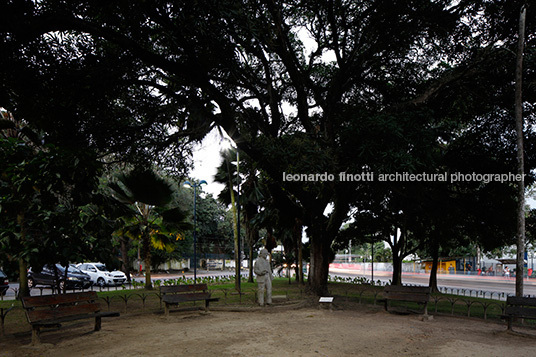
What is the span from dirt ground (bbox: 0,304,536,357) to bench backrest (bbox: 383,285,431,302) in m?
0.49

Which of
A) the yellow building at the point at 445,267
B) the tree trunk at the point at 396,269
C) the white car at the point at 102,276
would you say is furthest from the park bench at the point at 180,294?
the yellow building at the point at 445,267

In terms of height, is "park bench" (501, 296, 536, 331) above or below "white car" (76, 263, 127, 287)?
above

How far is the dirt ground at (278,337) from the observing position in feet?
20.6

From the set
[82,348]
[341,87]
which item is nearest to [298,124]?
[341,87]

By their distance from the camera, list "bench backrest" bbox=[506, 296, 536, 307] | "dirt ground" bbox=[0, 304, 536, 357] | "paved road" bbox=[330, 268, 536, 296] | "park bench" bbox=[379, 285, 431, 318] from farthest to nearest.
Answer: "paved road" bbox=[330, 268, 536, 296] < "park bench" bbox=[379, 285, 431, 318] < "bench backrest" bbox=[506, 296, 536, 307] < "dirt ground" bbox=[0, 304, 536, 357]

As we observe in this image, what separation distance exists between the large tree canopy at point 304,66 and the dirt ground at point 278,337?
142 inches

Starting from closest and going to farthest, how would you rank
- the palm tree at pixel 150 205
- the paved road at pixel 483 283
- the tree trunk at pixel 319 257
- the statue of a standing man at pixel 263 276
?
the statue of a standing man at pixel 263 276 → the tree trunk at pixel 319 257 → the palm tree at pixel 150 205 → the paved road at pixel 483 283

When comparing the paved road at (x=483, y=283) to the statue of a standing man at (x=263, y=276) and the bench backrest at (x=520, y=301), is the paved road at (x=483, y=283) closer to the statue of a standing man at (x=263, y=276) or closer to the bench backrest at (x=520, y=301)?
the bench backrest at (x=520, y=301)

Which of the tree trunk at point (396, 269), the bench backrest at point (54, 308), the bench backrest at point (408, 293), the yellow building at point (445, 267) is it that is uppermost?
the bench backrest at point (54, 308)

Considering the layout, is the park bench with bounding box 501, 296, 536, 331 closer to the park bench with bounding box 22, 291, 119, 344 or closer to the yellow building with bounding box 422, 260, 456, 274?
the park bench with bounding box 22, 291, 119, 344

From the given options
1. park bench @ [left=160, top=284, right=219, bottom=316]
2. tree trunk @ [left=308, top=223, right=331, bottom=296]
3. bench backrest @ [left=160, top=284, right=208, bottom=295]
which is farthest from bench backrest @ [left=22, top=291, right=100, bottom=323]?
tree trunk @ [left=308, top=223, right=331, bottom=296]

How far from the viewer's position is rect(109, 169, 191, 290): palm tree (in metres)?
13.5

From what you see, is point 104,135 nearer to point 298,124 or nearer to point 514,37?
point 298,124

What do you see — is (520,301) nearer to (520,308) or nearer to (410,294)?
(520,308)
